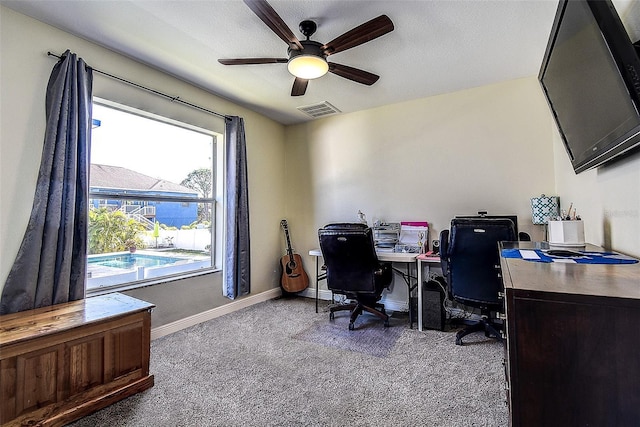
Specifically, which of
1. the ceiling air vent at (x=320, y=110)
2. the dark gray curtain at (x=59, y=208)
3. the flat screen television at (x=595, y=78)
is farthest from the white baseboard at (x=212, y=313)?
the flat screen television at (x=595, y=78)

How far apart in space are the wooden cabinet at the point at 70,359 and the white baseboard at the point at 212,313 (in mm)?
841

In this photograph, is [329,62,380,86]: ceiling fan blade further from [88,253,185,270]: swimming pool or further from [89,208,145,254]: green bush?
[88,253,185,270]: swimming pool

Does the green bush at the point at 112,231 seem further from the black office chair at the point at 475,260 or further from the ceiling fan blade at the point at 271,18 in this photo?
the black office chair at the point at 475,260

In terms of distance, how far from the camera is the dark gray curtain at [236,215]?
3.26m

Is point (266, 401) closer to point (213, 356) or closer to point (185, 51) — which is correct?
point (213, 356)

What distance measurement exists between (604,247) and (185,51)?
3.13 meters

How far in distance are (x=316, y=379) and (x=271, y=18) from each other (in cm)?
222

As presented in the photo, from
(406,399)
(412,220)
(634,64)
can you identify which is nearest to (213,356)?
(406,399)

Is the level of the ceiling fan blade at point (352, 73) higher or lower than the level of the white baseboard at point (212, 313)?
higher

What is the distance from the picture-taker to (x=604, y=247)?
1559 millimetres

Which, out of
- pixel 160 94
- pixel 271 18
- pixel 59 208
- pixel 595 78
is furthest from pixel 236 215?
pixel 595 78

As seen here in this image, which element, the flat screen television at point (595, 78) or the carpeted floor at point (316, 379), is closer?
the flat screen television at point (595, 78)

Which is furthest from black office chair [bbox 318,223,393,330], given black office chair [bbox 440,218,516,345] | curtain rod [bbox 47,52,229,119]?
curtain rod [bbox 47,52,229,119]

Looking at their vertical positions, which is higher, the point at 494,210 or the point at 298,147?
the point at 298,147
